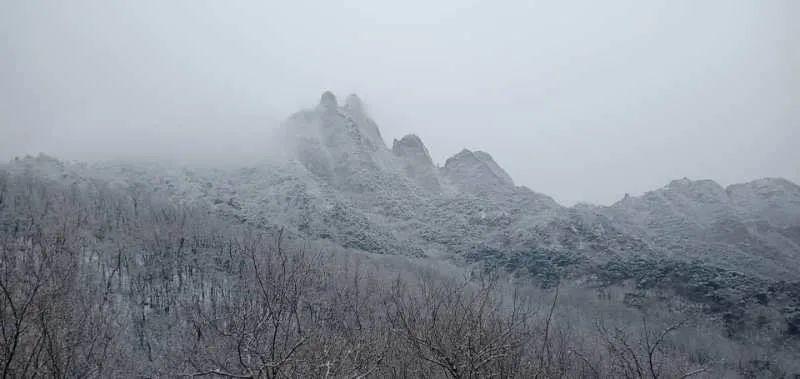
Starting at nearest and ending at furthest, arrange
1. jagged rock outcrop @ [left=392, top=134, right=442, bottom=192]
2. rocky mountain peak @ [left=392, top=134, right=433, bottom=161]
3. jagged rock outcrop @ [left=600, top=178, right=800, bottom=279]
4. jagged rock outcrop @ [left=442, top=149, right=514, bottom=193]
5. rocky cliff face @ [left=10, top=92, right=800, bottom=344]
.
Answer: rocky cliff face @ [left=10, top=92, right=800, bottom=344] → jagged rock outcrop @ [left=600, top=178, right=800, bottom=279] → jagged rock outcrop @ [left=392, top=134, right=442, bottom=192] → jagged rock outcrop @ [left=442, top=149, right=514, bottom=193] → rocky mountain peak @ [left=392, top=134, right=433, bottom=161]

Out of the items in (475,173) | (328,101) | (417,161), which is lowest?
(475,173)

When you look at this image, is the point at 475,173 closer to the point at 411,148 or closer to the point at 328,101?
the point at 411,148

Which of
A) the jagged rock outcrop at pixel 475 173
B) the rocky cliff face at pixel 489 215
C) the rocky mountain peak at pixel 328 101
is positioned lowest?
the rocky cliff face at pixel 489 215

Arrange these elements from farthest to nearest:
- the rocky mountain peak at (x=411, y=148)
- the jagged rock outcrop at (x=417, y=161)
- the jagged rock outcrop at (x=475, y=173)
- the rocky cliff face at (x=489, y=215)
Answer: the rocky mountain peak at (x=411, y=148) → the jagged rock outcrop at (x=475, y=173) → the jagged rock outcrop at (x=417, y=161) → the rocky cliff face at (x=489, y=215)

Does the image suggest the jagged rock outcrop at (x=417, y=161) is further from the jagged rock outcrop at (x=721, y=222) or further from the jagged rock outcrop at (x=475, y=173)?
the jagged rock outcrop at (x=721, y=222)

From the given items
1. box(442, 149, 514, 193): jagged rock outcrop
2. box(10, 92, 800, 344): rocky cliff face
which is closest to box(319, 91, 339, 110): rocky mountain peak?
box(10, 92, 800, 344): rocky cliff face

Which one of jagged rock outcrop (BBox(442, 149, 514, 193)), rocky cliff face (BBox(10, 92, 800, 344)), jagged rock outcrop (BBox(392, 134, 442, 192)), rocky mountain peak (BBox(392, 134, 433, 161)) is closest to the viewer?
rocky cliff face (BBox(10, 92, 800, 344))

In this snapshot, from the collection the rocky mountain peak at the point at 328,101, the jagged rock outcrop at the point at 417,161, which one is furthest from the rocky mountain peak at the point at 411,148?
the rocky mountain peak at the point at 328,101

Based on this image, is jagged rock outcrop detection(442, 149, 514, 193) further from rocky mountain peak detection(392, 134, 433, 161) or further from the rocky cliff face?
rocky mountain peak detection(392, 134, 433, 161)

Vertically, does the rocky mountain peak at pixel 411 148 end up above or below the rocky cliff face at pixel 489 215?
above

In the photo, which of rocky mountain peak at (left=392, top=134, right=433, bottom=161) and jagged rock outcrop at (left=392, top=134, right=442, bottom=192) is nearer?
jagged rock outcrop at (left=392, top=134, right=442, bottom=192)

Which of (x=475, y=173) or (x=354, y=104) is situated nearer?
(x=475, y=173)

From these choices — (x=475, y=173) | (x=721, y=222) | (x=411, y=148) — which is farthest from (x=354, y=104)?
(x=721, y=222)

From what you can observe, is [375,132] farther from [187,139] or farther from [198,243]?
[198,243]
